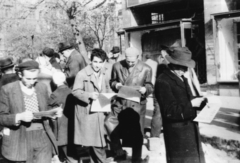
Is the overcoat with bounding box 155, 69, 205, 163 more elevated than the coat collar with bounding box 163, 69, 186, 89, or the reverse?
the coat collar with bounding box 163, 69, 186, 89

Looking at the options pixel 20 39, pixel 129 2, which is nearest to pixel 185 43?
pixel 129 2

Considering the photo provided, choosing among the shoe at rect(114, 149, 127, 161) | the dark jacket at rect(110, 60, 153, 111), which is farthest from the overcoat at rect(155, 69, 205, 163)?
the shoe at rect(114, 149, 127, 161)

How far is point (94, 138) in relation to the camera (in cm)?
505

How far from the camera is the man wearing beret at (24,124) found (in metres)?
3.66

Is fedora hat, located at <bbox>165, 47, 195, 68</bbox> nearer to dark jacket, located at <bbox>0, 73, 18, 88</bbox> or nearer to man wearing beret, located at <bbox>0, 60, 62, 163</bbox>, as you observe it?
man wearing beret, located at <bbox>0, 60, 62, 163</bbox>

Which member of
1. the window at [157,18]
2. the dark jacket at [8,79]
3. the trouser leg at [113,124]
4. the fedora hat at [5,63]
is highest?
the window at [157,18]

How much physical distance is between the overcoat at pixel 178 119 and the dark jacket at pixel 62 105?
2.52 metres

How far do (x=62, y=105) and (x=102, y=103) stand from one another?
1.21 metres

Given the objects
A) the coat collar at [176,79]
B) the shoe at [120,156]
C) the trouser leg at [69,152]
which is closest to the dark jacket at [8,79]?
the trouser leg at [69,152]

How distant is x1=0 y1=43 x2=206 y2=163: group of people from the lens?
11.4 ft

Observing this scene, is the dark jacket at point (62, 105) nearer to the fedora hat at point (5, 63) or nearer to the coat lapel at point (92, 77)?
the coat lapel at point (92, 77)

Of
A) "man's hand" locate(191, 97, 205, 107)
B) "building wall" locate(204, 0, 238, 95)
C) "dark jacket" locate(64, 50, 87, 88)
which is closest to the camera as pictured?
"man's hand" locate(191, 97, 205, 107)

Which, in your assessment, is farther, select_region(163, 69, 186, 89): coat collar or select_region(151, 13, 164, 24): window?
select_region(151, 13, 164, 24): window

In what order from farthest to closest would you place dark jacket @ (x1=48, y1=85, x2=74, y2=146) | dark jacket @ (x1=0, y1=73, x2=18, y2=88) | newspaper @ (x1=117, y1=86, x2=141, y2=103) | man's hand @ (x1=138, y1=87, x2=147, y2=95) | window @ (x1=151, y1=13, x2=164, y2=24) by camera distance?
window @ (x1=151, y1=13, x2=164, y2=24)
dark jacket @ (x1=0, y1=73, x2=18, y2=88)
dark jacket @ (x1=48, y1=85, x2=74, y2=146)
man's hand @ (x1=138, y1=87, x2=147, y2=95)
newspaper @ (x1=117, y1=86, x2=141, y2=103)
